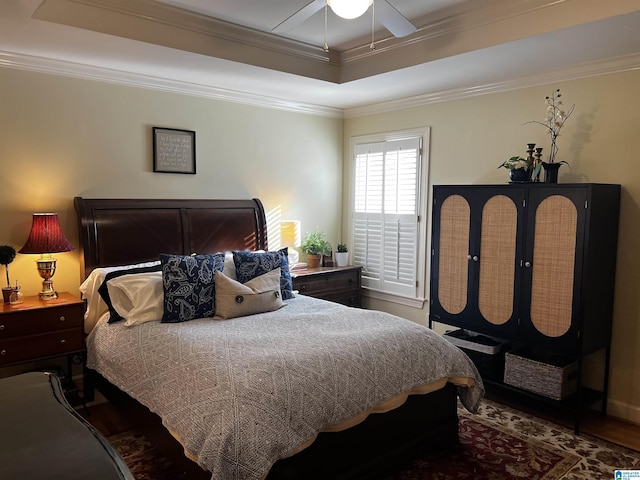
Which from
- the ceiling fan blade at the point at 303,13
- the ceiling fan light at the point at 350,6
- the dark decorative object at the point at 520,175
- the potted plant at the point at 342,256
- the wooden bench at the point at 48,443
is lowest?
the potted plant at the point at 342,256

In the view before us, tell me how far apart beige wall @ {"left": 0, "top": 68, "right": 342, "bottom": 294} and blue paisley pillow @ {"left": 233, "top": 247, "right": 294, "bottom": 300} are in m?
0.99

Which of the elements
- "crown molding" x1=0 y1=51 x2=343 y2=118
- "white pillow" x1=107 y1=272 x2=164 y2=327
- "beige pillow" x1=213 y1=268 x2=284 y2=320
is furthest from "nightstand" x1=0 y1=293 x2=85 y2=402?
"crown molding" x1=0 y1=51 x2=343 y2=118

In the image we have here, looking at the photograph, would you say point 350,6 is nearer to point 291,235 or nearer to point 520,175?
point 520,175

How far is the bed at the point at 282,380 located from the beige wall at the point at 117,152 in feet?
0.91

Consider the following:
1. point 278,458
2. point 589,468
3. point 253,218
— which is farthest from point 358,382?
point 253,218

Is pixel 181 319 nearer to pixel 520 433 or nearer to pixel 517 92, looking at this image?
pixel 520 433

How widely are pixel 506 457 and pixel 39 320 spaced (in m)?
3.14

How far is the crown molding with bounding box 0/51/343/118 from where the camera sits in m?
3.46

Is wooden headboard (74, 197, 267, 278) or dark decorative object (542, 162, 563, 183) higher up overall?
dark decorative object (542, 162, 563, 183)

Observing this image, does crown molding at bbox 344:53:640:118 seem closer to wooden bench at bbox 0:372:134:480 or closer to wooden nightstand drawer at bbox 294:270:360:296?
wooden nightstand drawer at bbox 294:270:360:296

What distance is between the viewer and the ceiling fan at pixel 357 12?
2.12 metres

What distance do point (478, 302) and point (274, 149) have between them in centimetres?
249

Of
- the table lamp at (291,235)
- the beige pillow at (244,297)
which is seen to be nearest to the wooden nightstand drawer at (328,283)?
the table lamp at (291,235)

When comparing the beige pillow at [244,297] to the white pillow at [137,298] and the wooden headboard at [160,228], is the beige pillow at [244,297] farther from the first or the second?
the wooden headboard at [160,228]
